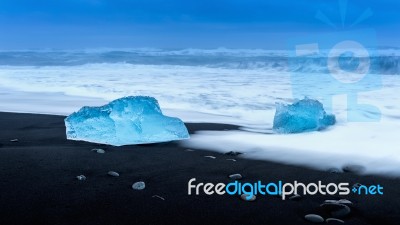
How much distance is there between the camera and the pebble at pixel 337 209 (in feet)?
7.50

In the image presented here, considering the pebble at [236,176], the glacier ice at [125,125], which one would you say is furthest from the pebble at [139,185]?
the glacier ice at [125,125]

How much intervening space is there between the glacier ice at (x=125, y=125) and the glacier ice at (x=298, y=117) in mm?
1111

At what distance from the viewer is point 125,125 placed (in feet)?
13.7

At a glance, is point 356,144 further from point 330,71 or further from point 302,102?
point 330,71

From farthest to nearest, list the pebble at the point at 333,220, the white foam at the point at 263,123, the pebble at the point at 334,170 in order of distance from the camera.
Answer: the white foam at the point at 263,123, the pebble at the point at 334,170, the pebble at the point at 333,220

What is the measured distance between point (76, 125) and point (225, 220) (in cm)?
252

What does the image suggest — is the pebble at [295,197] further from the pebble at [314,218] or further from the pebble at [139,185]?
A: the pebble at [139,185]

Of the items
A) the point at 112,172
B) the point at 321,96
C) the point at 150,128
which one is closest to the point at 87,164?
the point at 112,172

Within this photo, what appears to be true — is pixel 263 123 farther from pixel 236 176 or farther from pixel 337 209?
pixel 337 209

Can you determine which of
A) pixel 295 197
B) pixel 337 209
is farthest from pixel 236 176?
pixel 337 209

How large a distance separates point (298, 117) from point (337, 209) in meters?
2.40

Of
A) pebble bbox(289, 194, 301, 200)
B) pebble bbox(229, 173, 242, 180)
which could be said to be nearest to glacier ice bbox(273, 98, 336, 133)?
pebble bbox(229, 173, 242, 180)

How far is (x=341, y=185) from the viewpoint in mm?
2816

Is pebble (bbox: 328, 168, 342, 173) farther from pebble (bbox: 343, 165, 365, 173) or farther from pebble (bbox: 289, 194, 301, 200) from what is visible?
pebble (bbox: 289, 194, 301, 200)
